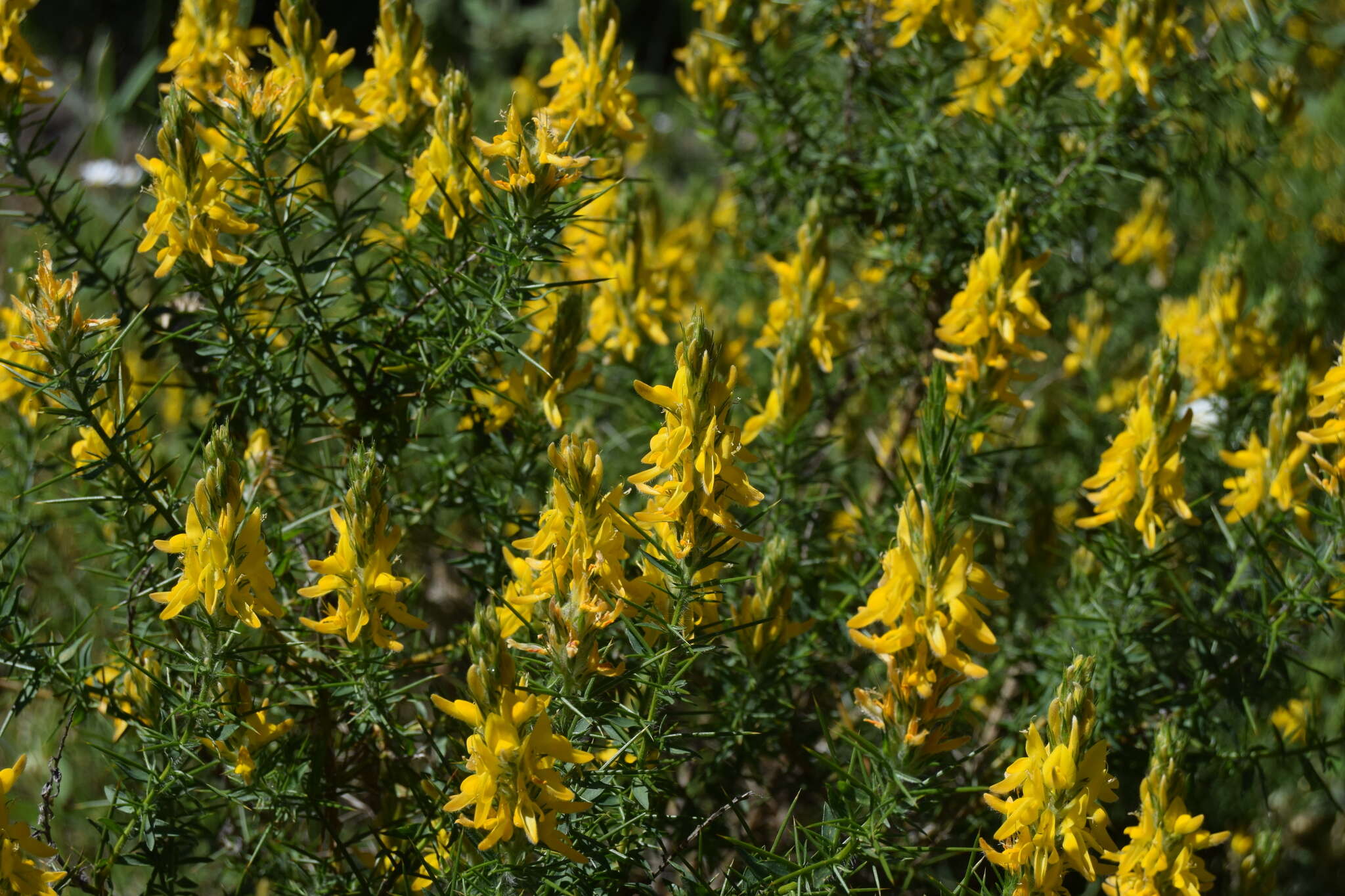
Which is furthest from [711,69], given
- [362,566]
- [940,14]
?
[362,566]

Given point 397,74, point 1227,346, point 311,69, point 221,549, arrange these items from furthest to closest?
point 1227,346, point 397,74, point 311,69, point 221,549

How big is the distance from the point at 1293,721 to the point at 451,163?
2.28m

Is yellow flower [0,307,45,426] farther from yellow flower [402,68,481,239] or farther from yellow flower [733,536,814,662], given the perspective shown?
yellow flower [733,536,814,662]

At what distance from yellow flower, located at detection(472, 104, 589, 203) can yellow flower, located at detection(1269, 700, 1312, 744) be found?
4.99 ft

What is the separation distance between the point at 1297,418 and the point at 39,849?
2054mm

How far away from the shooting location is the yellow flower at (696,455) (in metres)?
1.25

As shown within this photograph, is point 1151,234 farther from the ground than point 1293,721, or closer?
farther from the ground

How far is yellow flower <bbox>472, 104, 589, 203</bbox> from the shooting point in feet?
4.96

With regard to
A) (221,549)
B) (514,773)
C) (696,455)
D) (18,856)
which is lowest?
(18,856)

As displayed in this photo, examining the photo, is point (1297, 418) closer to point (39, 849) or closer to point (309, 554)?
point (309, 554)

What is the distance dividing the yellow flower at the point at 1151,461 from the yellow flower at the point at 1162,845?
0.47 metres

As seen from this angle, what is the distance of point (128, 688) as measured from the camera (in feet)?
5.21

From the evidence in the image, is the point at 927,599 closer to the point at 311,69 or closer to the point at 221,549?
the point at 221,549

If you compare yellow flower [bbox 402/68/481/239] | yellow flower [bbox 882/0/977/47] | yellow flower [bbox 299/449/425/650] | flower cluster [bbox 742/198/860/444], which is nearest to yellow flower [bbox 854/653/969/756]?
yellow flower [bbox 299/449/425/650]
